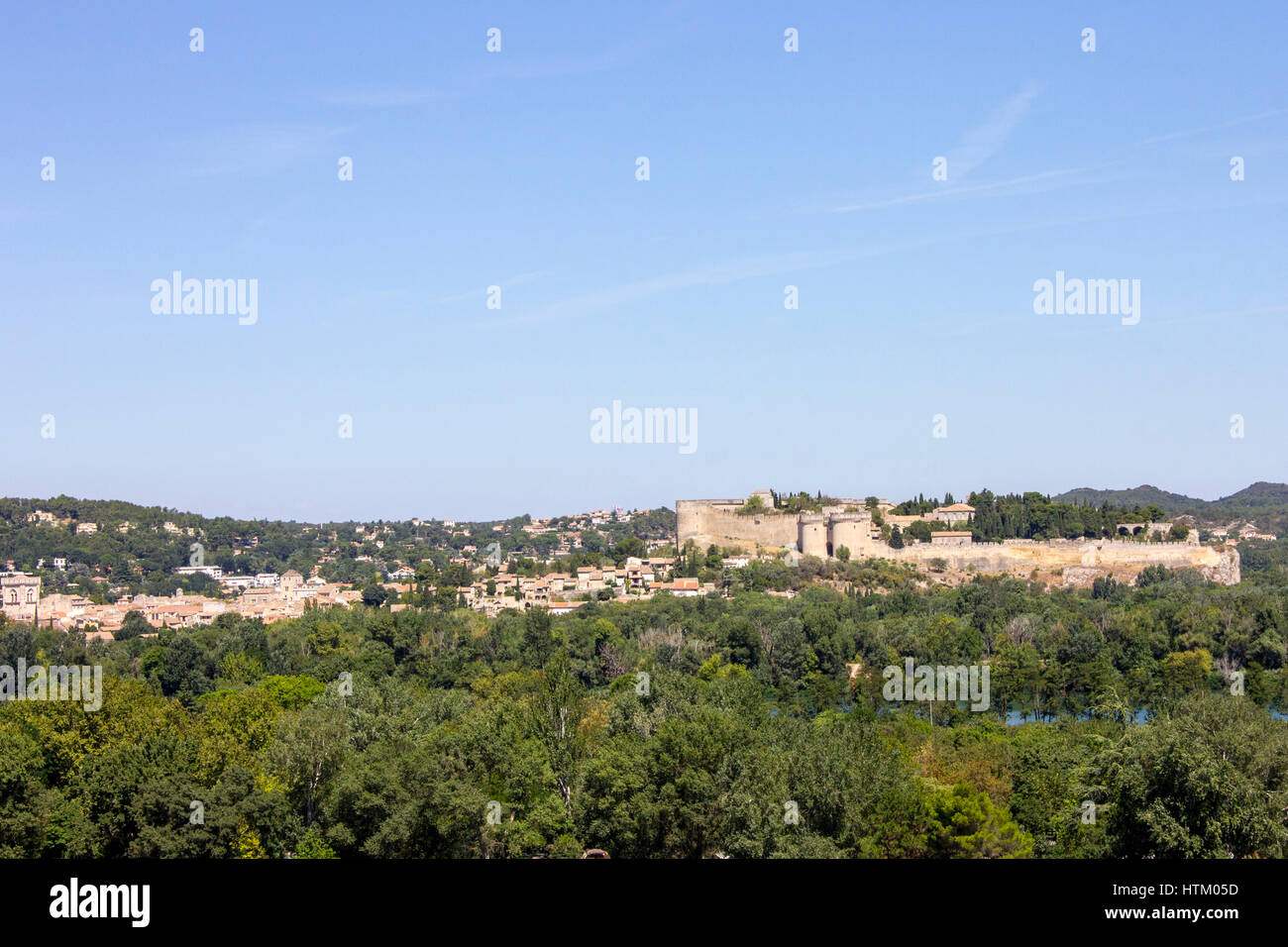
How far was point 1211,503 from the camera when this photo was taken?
186m

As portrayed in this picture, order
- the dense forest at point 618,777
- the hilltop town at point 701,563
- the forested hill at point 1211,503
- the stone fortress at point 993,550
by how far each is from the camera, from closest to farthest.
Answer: the dense forest at point 618,777 < the hilltop town at point 701,563 < the stone fortress at point 993,550 < the forested hill at point 1211,503

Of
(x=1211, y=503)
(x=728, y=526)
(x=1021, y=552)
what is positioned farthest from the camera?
(x=1211, y=503)

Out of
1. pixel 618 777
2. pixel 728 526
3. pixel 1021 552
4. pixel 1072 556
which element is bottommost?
pixel 618 777

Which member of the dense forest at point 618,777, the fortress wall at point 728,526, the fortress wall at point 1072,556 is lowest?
the dense forest at point 618,777

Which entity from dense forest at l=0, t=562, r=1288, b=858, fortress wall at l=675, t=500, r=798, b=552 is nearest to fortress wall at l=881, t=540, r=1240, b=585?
fortress wall at l=675, t=500, r=798, b=552

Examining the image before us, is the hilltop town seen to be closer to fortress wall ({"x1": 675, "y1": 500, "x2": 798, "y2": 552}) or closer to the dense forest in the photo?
fortress wall ({"x1": 675, "y1": 500, "x2": 798, "y2": 552})

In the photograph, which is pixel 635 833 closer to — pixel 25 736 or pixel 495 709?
pixel 495 709

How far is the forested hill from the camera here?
14212 cm

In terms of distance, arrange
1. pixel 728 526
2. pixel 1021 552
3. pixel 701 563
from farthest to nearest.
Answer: pixel 728 526 → pixel 1021 552 → pixel 701 563

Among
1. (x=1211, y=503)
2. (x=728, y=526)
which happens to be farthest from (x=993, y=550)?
(x=1211, y=503)

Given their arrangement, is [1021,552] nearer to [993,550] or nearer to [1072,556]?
[993,550]

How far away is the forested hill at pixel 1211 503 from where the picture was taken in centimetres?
14212

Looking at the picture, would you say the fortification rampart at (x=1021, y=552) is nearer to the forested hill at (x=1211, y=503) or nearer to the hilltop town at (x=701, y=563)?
the hilltop town at (x=701, y=563)

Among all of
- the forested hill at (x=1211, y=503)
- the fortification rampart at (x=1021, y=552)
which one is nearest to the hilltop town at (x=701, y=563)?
the fortification rampart at (x=1021, y=552)
